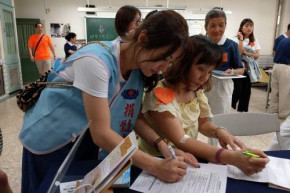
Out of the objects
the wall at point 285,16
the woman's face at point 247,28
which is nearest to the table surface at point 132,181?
the woman's face at point 247,28

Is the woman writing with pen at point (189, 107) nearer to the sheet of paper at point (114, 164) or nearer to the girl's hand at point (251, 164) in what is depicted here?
the girl's hand at point (251, 164)

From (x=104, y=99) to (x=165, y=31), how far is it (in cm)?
29

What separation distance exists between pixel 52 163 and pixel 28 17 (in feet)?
20.4

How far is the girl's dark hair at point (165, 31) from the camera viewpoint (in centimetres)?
76

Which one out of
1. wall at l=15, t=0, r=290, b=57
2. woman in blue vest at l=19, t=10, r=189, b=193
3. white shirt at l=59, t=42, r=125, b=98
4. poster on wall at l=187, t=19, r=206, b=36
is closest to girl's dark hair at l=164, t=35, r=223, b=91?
woman in blue vest at l=19, t=10, r=189, b=193

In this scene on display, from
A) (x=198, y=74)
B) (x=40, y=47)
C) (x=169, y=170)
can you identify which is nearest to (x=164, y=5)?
(x=40, y=47)

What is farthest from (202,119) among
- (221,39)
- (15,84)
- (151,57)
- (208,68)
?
(15,84)

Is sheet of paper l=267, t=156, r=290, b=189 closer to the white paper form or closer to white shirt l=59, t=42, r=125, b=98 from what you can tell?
the white paper form

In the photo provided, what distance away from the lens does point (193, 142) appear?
3.26 ft

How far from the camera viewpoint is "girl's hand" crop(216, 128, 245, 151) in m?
1.04

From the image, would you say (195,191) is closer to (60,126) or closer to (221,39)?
(60,126)

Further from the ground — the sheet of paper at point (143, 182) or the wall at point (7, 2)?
the wall at point (7, 2)

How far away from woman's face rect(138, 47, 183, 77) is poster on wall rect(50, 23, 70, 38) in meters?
6.08

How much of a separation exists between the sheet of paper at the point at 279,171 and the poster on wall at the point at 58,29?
6.32 metres
